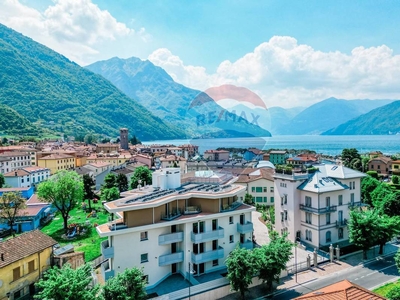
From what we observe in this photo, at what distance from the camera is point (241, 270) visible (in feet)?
70.4

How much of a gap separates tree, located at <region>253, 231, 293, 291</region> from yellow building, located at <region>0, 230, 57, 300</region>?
58.8ft

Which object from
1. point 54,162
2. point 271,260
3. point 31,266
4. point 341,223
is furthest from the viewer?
point 54,162

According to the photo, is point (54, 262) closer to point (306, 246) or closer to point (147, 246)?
point (147, 246)

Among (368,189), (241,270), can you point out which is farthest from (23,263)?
(368,189)

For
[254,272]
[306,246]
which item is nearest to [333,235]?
[306,246]

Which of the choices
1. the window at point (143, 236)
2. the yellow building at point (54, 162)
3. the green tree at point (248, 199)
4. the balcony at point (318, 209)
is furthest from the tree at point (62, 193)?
the yellow building at point (54, 162)

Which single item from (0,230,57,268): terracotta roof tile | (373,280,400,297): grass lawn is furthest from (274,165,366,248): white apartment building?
(0,230,57,268): terracotta roof tile

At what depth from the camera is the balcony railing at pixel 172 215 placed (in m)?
24.8

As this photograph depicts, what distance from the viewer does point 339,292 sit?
46.5 feet

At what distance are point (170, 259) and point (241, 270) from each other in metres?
6.40

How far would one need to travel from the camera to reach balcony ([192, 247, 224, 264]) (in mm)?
24844

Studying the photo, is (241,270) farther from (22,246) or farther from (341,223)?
(22,246)

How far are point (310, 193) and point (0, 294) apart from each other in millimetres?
29304

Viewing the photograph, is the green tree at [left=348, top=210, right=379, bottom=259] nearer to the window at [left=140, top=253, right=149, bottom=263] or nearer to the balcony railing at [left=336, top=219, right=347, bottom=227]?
the balcony railing at [left=336, top=219, right=347, bottom=227]
